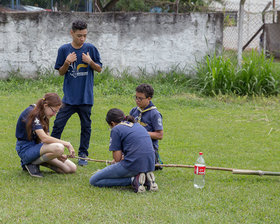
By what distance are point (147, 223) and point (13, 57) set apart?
323 inches

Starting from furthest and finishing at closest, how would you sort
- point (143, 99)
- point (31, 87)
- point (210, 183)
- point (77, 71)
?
1. point (31, 87)
2. point (77, 71)
3. point (143, 99)
4. point (210, 183)

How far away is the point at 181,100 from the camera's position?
32.1ft

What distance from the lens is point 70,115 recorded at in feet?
19.2

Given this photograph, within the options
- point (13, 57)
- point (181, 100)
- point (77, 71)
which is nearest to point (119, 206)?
point (77, 71)

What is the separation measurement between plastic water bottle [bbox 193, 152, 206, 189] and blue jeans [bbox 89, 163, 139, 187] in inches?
27.0

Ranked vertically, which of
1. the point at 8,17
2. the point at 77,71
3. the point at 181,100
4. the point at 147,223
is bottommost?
the point at 147,223

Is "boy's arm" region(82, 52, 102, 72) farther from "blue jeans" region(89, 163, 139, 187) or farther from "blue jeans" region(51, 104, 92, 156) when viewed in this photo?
"blue jeans" region(89, 163, 139, 187)

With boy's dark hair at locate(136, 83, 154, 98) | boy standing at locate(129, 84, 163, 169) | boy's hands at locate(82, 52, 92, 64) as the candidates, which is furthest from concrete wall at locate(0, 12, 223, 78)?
boy's dark hair at locate(136, 83, 154, 98)

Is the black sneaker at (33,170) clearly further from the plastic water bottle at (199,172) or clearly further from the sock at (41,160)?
the plastic water bottle at (199,172)

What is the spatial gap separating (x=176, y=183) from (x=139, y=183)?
1.80 ft

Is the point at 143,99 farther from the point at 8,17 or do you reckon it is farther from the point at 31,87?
the point at 8,17

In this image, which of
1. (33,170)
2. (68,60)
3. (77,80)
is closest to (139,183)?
(33,170)

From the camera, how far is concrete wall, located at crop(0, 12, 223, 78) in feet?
35.9

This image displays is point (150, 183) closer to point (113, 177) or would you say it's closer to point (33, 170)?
point (113, 177)
